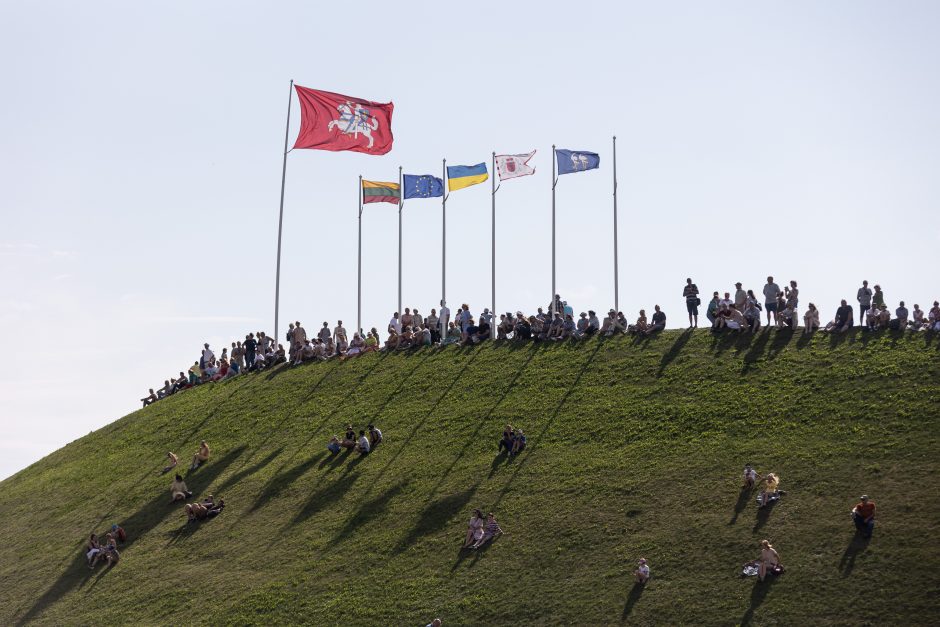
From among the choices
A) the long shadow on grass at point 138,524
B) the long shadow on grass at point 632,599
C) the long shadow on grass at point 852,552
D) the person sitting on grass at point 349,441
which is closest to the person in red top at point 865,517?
the long shadow on grass at point 852,552

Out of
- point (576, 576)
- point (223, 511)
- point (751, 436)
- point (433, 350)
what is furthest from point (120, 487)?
point (751, 436)

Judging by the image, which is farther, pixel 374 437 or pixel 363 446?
pixel 374 437

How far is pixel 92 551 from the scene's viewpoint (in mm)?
42938

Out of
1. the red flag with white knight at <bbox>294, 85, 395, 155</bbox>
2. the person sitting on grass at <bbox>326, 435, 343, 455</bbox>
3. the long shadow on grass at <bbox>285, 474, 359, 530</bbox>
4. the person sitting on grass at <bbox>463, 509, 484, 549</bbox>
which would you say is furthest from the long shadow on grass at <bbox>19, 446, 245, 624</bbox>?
the red flag with white knight at <bbox>294, 85, 395, 155</bbox>

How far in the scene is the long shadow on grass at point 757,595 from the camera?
30.0 metres

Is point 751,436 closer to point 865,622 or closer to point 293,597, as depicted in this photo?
point 865,622

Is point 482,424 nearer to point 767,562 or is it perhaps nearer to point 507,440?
point 507,440

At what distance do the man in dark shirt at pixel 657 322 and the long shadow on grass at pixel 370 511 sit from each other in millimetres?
12818

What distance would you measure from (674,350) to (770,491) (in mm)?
12346

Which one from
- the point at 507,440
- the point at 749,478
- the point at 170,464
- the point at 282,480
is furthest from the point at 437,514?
the point at 170,464

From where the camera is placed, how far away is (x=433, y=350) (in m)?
53.9

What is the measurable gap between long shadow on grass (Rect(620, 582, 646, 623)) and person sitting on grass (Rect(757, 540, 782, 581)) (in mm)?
3321

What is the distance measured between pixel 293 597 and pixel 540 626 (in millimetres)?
8899

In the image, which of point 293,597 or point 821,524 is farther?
point 293,597
